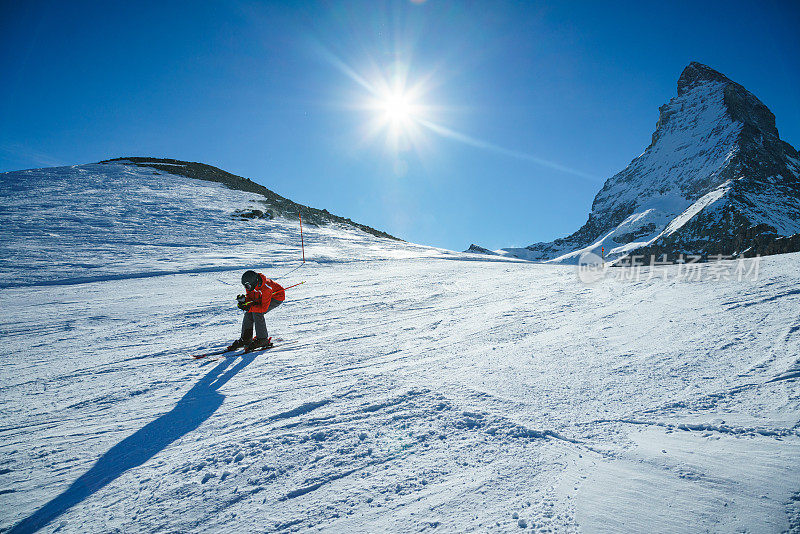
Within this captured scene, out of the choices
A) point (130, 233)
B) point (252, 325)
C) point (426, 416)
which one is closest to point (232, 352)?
point (252, 325)

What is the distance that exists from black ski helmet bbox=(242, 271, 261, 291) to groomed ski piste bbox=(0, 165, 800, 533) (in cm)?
109

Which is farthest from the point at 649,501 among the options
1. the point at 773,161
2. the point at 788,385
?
the point at 773,161

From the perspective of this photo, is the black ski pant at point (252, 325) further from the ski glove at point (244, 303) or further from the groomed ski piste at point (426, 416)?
the groomed ski piste at point (426, 416)

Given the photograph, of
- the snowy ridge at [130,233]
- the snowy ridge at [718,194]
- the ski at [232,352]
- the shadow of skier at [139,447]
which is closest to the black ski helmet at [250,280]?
the ski at [232,352]

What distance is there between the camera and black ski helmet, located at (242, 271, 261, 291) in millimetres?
5359

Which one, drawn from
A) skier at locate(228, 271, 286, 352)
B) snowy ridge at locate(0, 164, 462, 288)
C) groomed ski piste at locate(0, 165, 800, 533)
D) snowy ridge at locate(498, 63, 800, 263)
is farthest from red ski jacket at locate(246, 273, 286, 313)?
snowy ridge at locate(498, 63, 800, 263)

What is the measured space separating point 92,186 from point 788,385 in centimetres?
4166

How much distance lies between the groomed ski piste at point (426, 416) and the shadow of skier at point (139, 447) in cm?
2

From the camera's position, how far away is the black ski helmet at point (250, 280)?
5.36 m

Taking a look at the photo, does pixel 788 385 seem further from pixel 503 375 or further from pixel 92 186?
pixel 92 186

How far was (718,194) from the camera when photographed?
414ft

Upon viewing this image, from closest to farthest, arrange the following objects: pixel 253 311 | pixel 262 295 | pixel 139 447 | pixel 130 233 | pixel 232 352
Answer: pixel 139 447 < pixel 232 352 < pixel 253 311 < pixel 262 295 < pixel 130 233

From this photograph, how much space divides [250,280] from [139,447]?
288cm

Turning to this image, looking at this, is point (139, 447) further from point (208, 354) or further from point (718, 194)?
point (718, 194)
